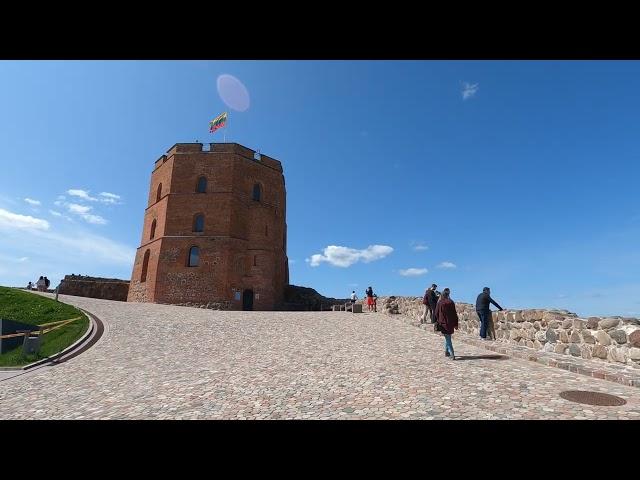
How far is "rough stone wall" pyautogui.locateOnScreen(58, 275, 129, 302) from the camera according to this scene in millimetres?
29328

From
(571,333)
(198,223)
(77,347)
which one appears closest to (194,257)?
(198,223)

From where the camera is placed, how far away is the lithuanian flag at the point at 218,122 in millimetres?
32500

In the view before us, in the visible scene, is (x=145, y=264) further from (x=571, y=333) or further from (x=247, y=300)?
(x=571, y=333)

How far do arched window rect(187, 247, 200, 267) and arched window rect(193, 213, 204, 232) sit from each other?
180 cm

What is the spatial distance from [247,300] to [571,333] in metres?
25.5

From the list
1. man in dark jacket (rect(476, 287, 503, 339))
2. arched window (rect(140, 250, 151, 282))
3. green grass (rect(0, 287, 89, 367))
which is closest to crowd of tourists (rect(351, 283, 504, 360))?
man in dark jacket (rect(476, 287, 503, 339))

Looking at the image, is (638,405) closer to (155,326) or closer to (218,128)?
(155,326)

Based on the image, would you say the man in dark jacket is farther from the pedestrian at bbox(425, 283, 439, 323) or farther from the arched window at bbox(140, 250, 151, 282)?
the arched window at bbox(140, 250, 151, 282)

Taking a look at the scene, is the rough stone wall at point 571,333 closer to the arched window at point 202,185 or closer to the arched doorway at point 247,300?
the arched doorway at point 247,300

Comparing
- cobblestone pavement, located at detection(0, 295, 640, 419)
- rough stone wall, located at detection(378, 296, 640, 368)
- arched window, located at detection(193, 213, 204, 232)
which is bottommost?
cobblestone pavement, located at detection(0, 295, 640, 419)

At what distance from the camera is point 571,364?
7688 millimetres

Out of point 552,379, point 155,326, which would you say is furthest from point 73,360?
point 552,379

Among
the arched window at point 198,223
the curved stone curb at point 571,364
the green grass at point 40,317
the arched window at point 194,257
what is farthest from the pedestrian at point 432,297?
the arched window at point 198,223
